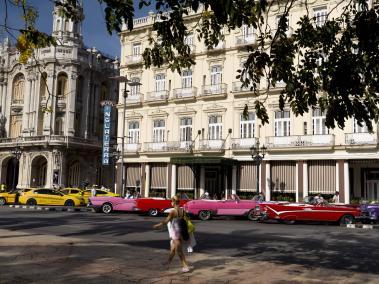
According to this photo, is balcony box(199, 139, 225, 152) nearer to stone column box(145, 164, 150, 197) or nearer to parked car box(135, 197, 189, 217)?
stone column box(145, 164, 150, 197)

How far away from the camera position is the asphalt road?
9.18 m

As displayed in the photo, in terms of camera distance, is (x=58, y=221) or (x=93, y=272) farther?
(x=58, y=221)

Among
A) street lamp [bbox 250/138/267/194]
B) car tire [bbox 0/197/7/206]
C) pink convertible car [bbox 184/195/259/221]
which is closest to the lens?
pink convertible car [bbox 184/195/259/221]

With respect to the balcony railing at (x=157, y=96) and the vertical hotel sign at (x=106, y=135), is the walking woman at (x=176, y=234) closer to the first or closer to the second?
the balcony railing at (x=157, y=96)

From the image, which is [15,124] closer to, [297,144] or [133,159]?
[133,159]

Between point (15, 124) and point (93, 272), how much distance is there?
4516 centimetres

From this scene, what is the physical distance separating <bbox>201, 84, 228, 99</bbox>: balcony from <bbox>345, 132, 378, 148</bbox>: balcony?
31.2ft

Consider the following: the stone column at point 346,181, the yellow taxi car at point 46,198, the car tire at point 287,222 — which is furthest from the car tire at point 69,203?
the stone column at point 346,181

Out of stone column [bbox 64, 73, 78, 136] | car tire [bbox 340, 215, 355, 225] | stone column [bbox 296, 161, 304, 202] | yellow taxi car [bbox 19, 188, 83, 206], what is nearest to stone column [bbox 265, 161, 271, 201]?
stone column [bbox 296, 161, 304, 202]

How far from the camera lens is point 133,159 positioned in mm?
38719

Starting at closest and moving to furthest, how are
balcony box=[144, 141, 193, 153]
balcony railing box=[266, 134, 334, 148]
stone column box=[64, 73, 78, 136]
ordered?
balcony railing box=[266, 134, 334, 148] → balcony box=[144, 141, 193, 153] → stone column box=[64, 73, 78, 136]

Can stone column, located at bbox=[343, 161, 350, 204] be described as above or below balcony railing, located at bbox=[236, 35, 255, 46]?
below

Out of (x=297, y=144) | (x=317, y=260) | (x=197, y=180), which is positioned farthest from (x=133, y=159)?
(x=317, y=260)

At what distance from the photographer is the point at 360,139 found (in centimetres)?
2881
